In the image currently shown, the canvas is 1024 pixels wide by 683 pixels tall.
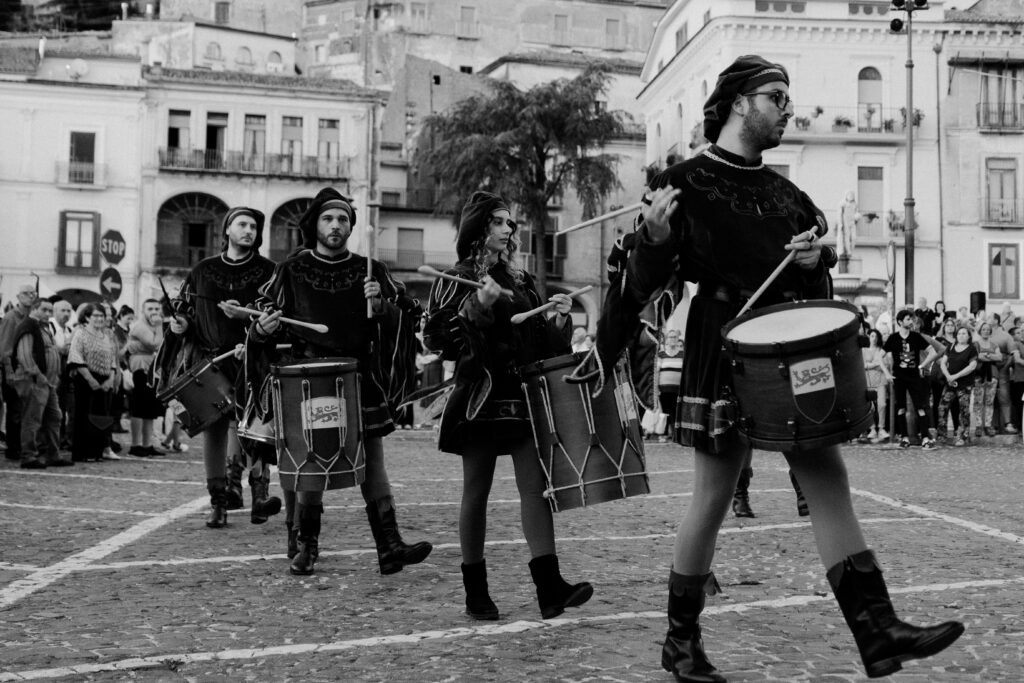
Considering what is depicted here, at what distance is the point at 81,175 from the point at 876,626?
56.8m

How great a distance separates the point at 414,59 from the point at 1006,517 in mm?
62801

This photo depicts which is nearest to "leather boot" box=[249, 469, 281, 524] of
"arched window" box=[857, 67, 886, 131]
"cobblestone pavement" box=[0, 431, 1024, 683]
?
"cobblestone pavement" box=[0, 431, 1024, 683]

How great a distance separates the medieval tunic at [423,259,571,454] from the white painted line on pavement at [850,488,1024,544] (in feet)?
13.9

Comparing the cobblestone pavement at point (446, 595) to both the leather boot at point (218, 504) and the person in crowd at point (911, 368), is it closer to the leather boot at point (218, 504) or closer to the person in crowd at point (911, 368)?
the leather boot at point (218, 504)

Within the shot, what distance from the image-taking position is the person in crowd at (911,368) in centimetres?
2175

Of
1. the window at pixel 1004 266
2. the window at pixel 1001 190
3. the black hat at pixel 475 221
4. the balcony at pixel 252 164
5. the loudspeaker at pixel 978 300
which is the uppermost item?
the balcony at pixel 252 164

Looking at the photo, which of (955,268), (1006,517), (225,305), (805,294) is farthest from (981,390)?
(955,268)

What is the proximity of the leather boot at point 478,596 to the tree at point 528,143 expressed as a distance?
4508 cm

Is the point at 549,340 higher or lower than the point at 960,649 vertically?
higher

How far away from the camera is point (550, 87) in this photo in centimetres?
5216

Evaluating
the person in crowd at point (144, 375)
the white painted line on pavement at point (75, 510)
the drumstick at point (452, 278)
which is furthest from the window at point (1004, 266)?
the drumstick at point (452, 278)

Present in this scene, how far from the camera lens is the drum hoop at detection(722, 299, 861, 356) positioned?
4.71 metres

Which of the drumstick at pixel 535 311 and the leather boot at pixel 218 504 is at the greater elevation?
the drumstick at pixel 535 311

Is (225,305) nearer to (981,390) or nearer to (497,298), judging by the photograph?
(497,298)
